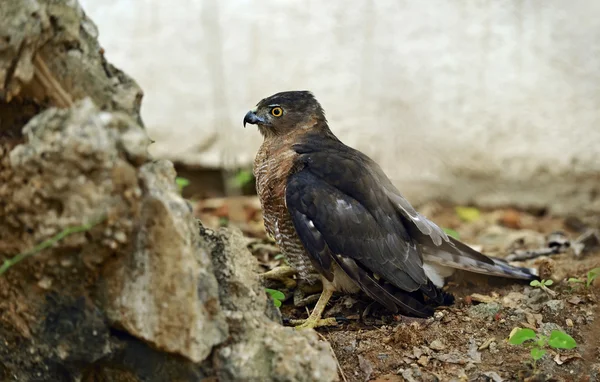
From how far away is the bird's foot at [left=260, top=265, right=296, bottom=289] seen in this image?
493cm

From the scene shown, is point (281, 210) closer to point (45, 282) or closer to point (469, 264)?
point (469, 264)

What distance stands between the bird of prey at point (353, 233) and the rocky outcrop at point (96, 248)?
101cm

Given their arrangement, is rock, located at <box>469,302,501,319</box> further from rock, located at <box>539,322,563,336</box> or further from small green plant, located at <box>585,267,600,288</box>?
small green plant, located at <box>585,267,600,288</box>

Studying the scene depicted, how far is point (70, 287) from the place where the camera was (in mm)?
3109

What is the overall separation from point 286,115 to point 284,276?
42.9 inches

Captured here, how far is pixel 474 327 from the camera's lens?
428cm

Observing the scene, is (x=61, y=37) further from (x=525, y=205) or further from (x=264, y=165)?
(x=525, y=205)

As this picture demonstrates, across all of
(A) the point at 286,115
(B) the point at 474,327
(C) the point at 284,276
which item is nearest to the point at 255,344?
(B) the point at 474,327

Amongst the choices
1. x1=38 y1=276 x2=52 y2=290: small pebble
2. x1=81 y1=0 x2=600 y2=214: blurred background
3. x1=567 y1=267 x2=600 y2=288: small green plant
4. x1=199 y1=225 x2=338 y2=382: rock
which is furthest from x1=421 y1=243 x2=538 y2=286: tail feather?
x1=81 y1=0 x2=600 y2=214: blurred background

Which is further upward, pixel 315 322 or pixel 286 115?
pixel 286 115

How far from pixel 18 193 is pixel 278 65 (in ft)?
18.0

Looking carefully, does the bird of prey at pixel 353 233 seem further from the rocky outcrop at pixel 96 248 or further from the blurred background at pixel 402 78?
the blurred background at pixel 402 78

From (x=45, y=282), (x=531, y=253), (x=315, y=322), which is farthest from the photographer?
(x=531, y=253)

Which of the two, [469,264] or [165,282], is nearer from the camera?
[165,282]
